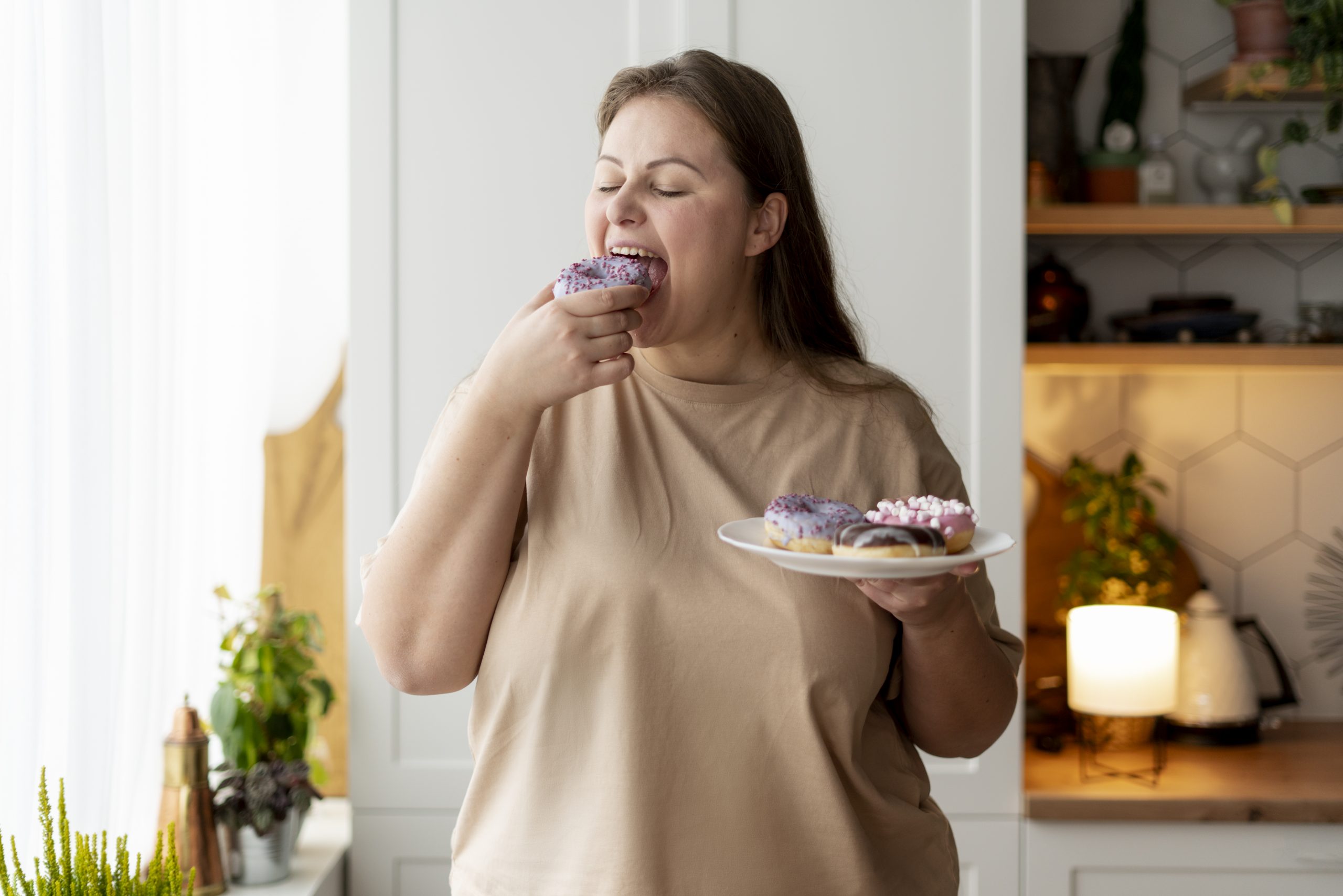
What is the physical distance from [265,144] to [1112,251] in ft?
5.82

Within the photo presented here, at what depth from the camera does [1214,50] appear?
8.18ft

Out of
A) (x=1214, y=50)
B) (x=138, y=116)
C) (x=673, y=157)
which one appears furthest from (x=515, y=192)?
(x=1214, y=50)

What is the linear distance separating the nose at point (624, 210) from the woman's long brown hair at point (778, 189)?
0.11 meters

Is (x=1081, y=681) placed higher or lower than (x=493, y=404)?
lower

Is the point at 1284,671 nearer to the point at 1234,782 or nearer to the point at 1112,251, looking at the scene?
the point at 1234,782

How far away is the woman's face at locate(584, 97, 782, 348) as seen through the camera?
1.08m

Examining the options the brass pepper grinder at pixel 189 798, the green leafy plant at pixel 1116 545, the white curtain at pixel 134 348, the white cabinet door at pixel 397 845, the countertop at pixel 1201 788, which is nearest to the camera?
the white curtain at pixel 134 348

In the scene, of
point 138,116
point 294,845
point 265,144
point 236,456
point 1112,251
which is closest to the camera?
point 138,116

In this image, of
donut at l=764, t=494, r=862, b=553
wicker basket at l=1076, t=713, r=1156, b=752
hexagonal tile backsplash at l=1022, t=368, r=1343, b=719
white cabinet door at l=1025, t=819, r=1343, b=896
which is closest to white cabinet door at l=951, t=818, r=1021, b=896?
white cabinet door at l=1025, t=819, r=1343, b=896

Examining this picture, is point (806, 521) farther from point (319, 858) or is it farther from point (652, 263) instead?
point (319, 858)

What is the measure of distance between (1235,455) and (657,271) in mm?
1900

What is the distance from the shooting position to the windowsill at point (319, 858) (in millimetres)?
1907

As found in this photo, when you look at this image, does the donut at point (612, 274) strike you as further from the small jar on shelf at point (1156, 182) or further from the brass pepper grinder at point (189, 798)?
the small jar on shelf at point (1156, 182)

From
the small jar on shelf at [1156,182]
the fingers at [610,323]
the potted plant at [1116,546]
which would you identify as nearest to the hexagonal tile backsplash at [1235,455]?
the potted plant at [1116,546]
